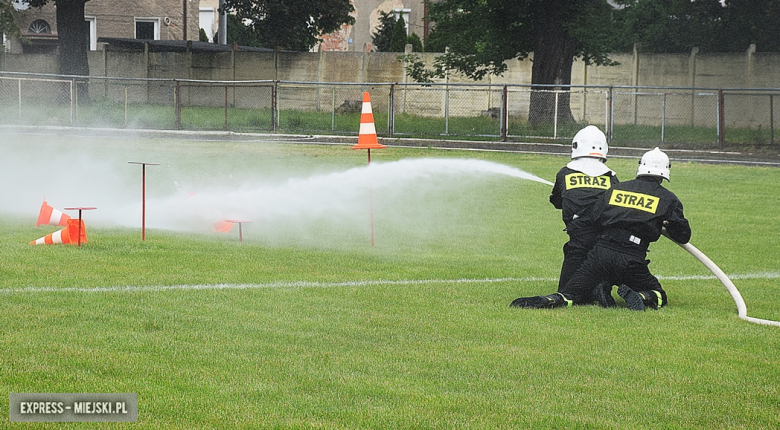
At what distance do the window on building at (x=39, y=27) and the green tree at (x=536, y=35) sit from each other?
3179cm

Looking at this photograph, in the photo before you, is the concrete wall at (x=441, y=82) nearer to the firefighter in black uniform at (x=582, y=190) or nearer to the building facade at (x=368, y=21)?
the building facade at (x=368, y=21)

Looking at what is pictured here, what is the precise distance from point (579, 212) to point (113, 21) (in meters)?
52.6

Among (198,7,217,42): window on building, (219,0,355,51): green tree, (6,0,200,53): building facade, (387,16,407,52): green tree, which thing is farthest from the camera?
(198,7,217,42): window on building

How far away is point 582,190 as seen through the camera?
8914mm

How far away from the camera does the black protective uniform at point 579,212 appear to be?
886 centimetres

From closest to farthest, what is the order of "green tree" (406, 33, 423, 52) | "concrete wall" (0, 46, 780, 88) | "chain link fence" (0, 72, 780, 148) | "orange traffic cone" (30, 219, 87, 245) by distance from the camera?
1. "orange traffic cone" (30, 219, 87, 245)
2. "chain link fence" (0, 72, 780, 148)
3. "concrete wall" (0, 46, 780, 88)
4. "green tree" (406, 33, 423, 52)

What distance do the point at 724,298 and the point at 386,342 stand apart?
3.95m

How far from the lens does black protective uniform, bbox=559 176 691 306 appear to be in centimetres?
830

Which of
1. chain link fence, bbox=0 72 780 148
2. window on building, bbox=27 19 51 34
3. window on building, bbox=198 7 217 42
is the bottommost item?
chain link fence, bbox=0 72 780 148

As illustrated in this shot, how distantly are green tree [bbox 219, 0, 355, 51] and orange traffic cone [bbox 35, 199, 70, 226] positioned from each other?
3238 cm

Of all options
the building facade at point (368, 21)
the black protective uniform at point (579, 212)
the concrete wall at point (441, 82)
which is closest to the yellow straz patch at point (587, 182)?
the black protective uniform at point (579, 212)

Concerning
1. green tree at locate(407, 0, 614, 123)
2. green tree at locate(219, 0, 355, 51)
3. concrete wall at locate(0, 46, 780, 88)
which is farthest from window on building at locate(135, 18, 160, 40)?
green tree at locate(407, 0, 614, 123)

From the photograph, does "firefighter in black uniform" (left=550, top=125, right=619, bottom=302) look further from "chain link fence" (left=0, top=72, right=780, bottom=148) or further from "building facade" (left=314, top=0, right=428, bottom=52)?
"building facade" (left=314, top=0, right=428, bottom=52)

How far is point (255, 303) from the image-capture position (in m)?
8.02
